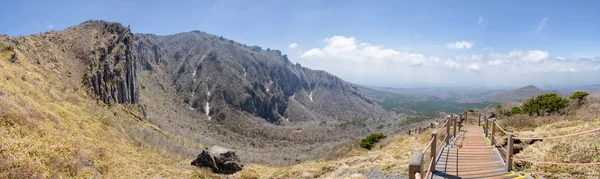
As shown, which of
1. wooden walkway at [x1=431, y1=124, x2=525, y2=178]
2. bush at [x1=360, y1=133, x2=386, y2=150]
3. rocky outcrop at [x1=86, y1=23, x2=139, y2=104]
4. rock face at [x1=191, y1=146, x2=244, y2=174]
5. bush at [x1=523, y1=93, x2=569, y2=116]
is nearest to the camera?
wooden walkway at [x1=431, y1=124, x2=525, y2=178]

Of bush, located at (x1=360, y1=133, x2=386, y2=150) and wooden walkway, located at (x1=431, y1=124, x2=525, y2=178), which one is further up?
wooden walkway, located at (x1=431, y1=124, x2=525, y2=178)

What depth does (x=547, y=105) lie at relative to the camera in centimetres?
2870

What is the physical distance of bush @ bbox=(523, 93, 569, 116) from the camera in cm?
2769

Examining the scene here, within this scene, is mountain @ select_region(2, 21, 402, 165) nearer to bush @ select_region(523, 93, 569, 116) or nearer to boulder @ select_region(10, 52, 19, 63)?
boulder @ select_region(10, 52, 19, 63)

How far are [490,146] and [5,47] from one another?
4119 cm

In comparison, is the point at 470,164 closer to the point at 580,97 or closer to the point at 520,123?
the point at 520,123

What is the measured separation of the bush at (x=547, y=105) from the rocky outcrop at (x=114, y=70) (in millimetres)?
52650

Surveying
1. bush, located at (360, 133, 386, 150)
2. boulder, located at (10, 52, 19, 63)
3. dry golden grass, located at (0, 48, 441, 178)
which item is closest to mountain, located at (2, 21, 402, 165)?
boulder, located at (10, 52, 19, 63)

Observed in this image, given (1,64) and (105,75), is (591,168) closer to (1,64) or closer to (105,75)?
(1,64)

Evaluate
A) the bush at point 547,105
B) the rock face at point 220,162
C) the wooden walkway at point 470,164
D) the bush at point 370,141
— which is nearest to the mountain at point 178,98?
the rock face at point 220,162

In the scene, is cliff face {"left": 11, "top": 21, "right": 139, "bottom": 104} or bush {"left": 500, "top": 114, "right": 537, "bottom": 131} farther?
cliff face {"left": 11, "top": 21, "right": 139, "bottom": 104}

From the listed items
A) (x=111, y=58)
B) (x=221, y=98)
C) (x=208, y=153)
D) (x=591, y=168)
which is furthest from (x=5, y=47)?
(x=221, y=98)

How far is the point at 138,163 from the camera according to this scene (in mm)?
17141

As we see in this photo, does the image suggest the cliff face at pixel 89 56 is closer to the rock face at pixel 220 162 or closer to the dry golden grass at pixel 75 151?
the dry golden grass at pixel 75 151
